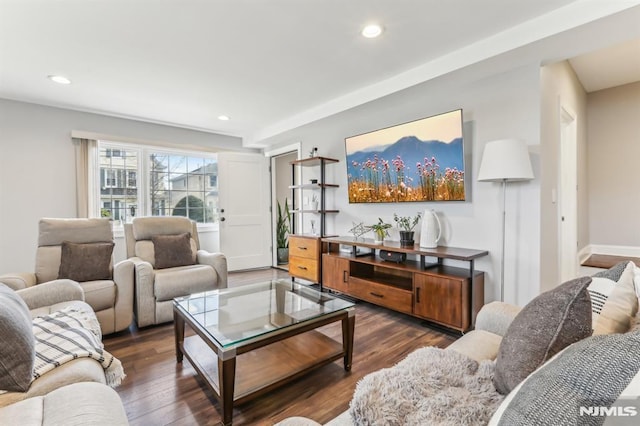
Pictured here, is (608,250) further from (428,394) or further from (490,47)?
(428,394)

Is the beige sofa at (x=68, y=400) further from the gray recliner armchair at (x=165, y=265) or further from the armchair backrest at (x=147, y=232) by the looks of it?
the armchair backrest at (x=147, y=232)

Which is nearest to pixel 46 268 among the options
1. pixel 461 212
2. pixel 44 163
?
pixel 44 163

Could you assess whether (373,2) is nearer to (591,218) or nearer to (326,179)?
(326,179)

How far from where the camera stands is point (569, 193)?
3363mm

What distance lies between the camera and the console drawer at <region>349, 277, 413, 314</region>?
268 centimetres

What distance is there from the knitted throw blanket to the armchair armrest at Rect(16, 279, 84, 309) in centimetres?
38

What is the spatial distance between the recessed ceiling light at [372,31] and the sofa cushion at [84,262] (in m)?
2.89

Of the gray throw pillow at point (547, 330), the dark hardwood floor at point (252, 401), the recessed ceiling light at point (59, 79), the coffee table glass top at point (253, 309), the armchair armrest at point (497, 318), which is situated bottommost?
the dark hardwood floor at point (252, 401)

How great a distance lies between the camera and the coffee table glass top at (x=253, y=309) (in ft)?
5.49

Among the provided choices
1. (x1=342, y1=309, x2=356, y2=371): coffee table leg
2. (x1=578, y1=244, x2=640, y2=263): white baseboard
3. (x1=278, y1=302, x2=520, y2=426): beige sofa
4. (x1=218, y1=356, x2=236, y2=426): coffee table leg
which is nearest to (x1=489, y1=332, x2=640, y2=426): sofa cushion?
(x1=278, y1=302, x2=520, y2=426): beige sofa

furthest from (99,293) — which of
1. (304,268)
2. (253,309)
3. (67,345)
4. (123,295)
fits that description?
(304,268)

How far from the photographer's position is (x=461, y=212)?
9.29ft

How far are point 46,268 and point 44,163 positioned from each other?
190cm

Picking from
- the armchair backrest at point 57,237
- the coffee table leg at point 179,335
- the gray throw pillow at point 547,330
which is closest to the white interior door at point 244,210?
the armchair backrest at point 57,237
